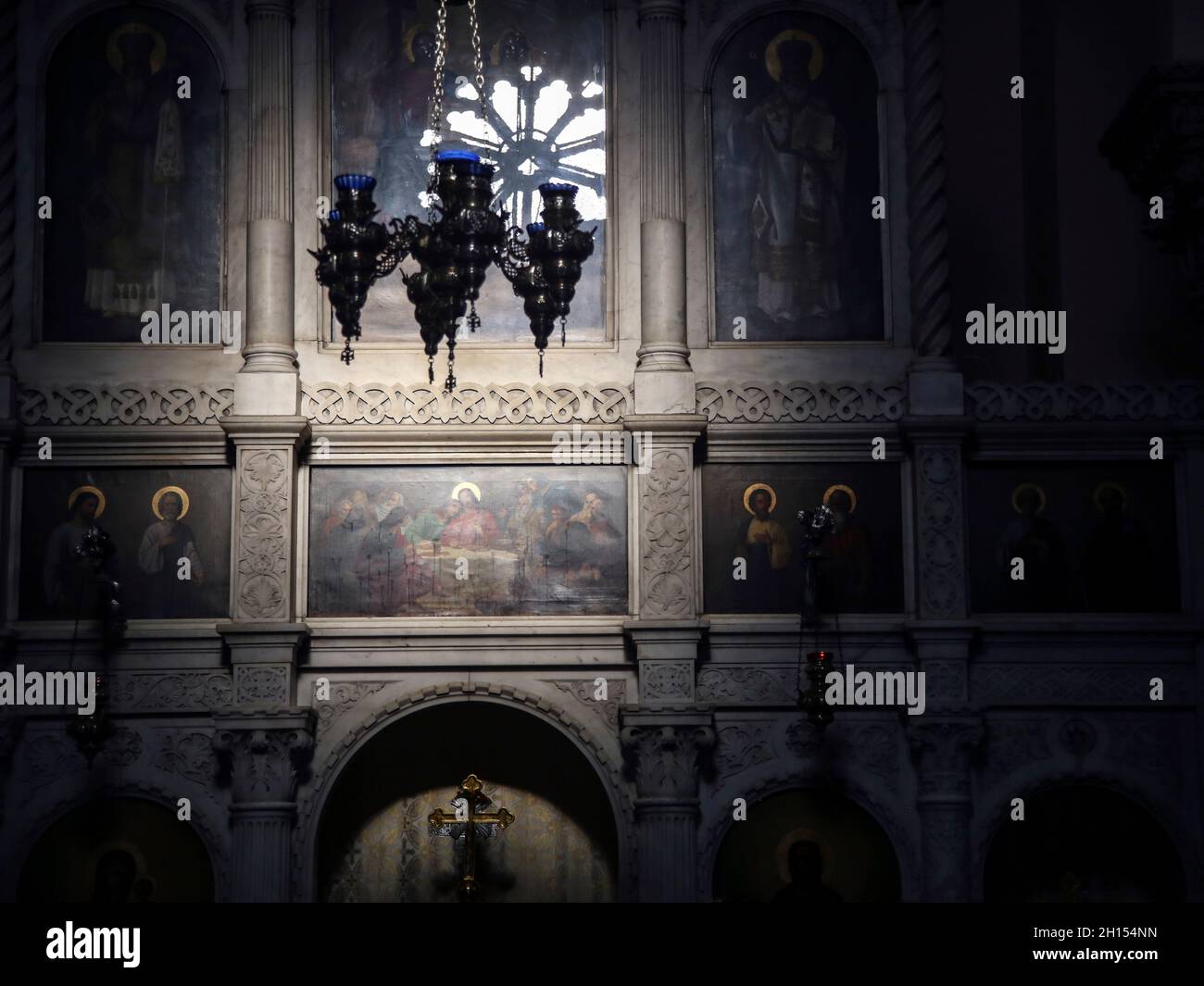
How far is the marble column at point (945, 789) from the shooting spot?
13.2 meters

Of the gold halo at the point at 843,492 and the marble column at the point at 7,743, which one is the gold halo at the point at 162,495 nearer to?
the marble column at the point at 7,743

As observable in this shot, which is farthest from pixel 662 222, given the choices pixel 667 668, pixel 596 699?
pixel 596 699

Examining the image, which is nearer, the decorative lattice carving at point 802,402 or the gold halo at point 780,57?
the decorative lattice carving at point 802,402

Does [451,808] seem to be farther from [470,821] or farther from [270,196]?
[270,196]

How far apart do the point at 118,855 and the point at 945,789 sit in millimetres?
5617

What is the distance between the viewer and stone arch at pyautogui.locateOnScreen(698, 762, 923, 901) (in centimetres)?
1334

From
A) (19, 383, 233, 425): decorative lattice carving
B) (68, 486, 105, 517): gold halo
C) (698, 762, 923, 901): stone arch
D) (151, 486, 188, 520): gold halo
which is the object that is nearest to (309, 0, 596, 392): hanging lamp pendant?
(19, 383, 233, 425): decorative lattice carving

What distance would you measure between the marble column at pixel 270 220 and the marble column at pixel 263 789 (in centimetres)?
215

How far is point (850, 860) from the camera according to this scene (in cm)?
1349

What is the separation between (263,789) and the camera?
1319 centimetres

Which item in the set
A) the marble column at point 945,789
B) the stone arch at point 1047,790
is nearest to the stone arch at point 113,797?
the marble column at point 945,789
